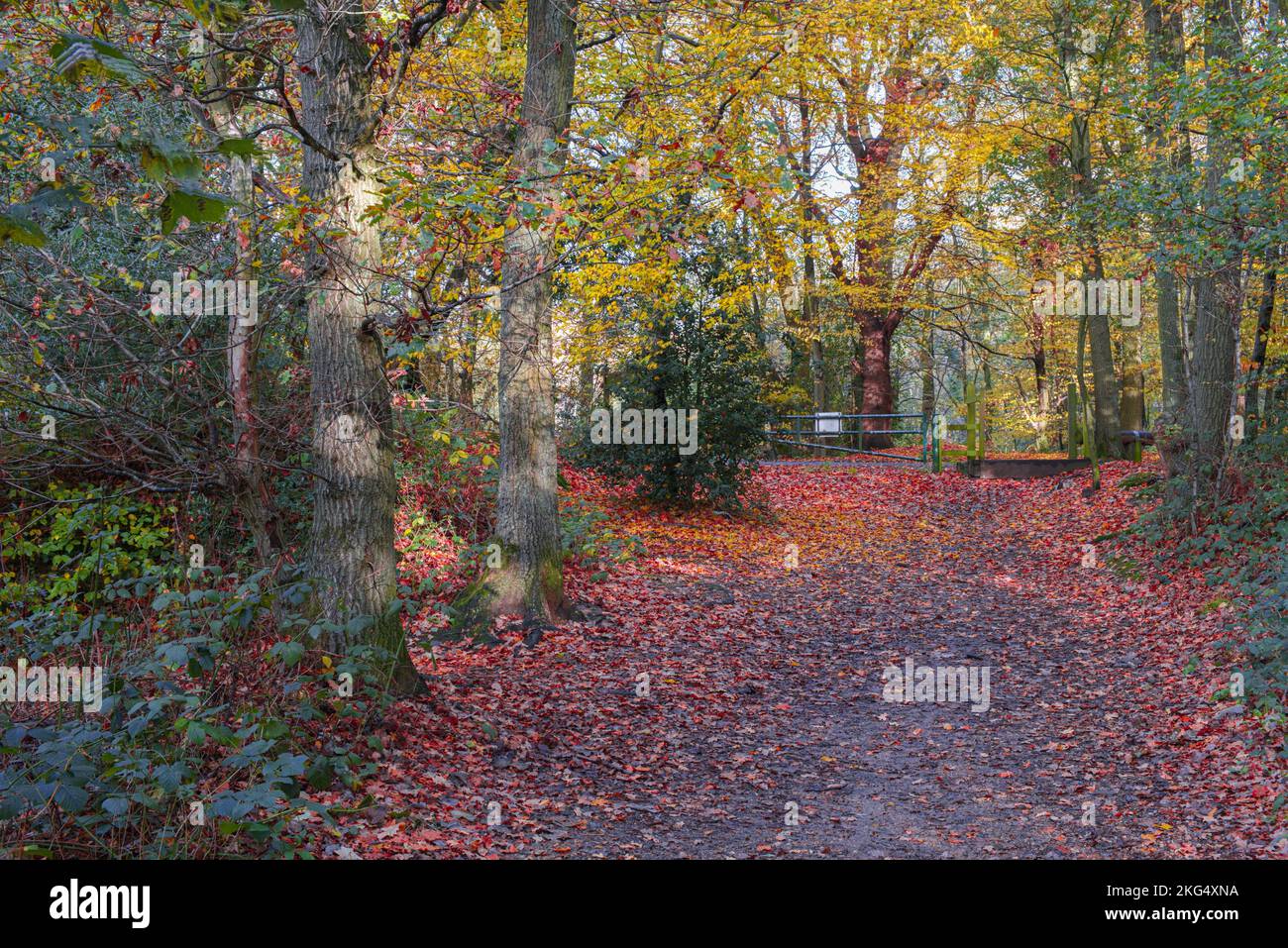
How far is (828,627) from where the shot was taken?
33.3 feet

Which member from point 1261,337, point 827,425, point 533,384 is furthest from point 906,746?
point 827,425

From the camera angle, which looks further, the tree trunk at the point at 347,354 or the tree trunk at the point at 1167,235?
the tree trunk at the point at 1167,235

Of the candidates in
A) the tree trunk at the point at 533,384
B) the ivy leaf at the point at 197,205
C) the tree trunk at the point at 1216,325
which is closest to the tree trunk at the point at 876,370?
the tree trunk at the point at 1216,325

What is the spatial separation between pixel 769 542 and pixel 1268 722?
8.24 metres

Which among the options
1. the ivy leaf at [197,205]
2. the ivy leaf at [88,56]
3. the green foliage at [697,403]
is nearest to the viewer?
the ivy leaf at [88,56]

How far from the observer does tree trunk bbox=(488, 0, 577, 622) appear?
865 centimetres

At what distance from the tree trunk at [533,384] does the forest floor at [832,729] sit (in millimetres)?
658

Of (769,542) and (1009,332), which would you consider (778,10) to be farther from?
(1009,332)

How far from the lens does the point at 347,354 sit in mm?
6148

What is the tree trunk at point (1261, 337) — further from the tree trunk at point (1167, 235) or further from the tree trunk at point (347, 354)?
the tree trunk at point (347, 354)

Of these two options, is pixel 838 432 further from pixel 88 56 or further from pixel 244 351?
pixel 88 56

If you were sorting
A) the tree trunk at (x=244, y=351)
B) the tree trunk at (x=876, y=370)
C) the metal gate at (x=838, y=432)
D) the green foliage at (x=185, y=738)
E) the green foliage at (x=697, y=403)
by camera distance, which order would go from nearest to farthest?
the green foliage at (x=185, y=738) → the tree trunk at (x=244, y=351) → the green foliage at (x=697, y=403) → the metal gate at (x=838, y=432) → the tree trunk at (x=876, y=370)

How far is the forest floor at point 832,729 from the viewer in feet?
17.2

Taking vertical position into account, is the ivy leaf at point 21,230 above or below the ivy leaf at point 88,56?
below
